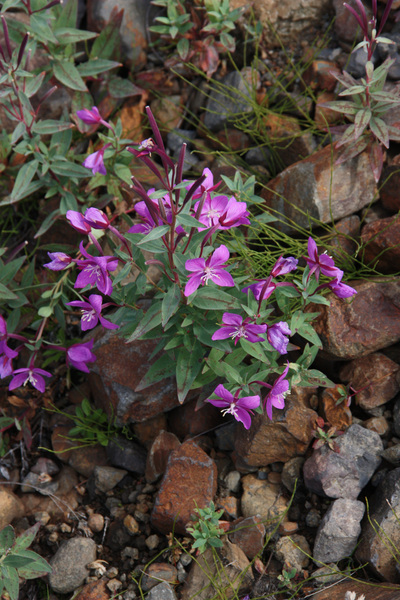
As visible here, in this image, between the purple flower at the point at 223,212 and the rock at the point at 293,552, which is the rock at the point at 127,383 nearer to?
the rock at the point at 293,552

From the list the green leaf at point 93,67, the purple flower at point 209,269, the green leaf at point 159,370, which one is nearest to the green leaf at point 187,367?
the green leaf at point 159,370

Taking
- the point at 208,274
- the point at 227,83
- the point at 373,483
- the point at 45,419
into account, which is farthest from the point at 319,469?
the point at 227,83

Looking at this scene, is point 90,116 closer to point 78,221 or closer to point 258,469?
point 78,221

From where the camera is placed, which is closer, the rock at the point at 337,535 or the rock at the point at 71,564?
the rock at the point at 337,535

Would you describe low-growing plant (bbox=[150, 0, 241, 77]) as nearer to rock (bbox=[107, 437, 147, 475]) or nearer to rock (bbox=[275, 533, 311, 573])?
rock (bbox=[107, 437, 147, 475])

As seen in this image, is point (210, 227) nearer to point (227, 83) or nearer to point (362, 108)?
point (362, 108)

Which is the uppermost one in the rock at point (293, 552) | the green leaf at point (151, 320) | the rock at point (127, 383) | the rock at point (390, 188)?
the rock at point (390, 188)

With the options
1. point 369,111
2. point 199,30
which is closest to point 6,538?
point 369,111
